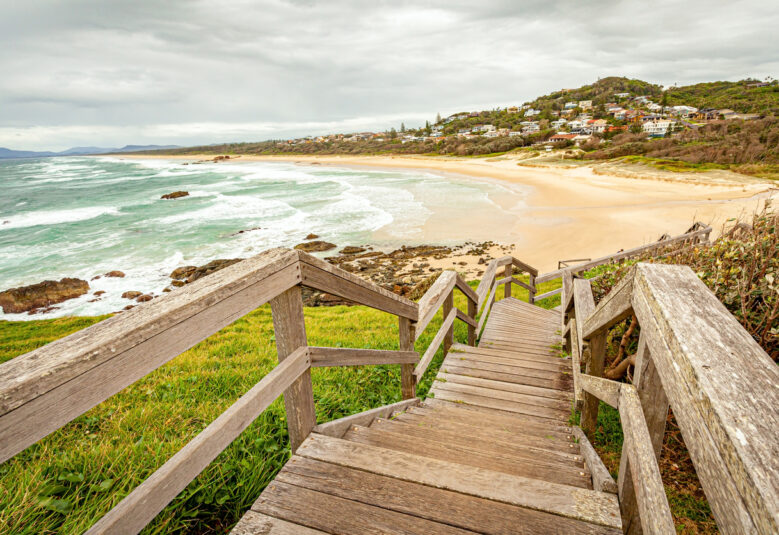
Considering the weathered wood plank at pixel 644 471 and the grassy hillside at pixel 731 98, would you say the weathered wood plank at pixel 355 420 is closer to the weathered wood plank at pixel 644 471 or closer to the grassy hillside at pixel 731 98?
the weathered wood plank at pixel 644 471

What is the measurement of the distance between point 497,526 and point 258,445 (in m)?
1.53

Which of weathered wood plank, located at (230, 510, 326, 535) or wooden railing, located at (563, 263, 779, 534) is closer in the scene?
wooden railing, located at (563, 263, 779, 534)

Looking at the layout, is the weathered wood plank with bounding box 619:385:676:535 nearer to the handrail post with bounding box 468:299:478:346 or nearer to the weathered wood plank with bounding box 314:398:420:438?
the weathered wood plank with bounding box 314:398:420:438

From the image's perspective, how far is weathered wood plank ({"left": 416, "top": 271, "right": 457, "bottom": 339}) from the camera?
3.27 meters

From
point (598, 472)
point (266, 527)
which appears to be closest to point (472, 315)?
point (598, 472)

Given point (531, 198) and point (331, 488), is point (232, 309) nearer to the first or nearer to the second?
point (331, 488)

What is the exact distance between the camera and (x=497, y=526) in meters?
1.49

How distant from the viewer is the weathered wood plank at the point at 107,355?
0.77 metres

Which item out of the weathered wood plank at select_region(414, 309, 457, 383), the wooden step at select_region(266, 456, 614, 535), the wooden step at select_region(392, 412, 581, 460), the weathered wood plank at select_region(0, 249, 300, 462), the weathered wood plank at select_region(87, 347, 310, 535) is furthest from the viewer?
the weathered wood plank at select_region(414, 309, 457, 383)

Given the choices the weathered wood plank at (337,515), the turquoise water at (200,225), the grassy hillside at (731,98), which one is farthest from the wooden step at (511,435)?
the grassy hillside at (731,98)

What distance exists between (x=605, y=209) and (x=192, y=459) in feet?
96.0

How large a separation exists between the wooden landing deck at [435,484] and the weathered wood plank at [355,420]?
2.0 inches

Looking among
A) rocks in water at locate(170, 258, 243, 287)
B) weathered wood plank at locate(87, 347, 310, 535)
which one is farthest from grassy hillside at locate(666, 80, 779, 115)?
weathered wood plank at locate(87, 347, 310, 535)

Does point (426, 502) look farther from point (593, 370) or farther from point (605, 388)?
point (593, 370)
